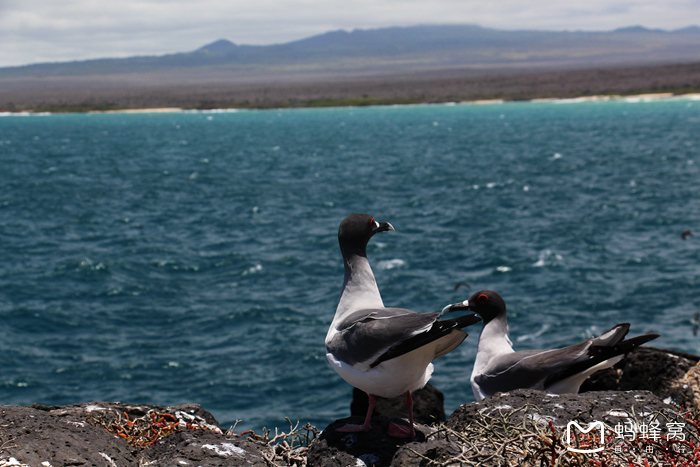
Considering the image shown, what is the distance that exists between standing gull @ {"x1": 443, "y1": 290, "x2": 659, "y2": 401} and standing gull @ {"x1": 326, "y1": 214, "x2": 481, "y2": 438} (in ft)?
5.26

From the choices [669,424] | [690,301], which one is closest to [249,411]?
[669,424]

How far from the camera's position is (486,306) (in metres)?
7.60

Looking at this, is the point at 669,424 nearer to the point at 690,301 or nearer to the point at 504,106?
the point at 690,301

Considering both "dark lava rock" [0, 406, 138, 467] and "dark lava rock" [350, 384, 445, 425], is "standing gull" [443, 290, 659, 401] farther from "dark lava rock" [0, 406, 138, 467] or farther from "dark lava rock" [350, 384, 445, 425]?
"dark lava rock" [0, 406, 138, 467]

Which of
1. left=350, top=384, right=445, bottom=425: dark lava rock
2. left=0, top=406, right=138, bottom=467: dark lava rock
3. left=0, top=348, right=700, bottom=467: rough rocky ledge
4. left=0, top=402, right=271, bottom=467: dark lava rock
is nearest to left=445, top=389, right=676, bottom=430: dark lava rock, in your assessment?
left=0, top=348, right=700, bottom=467: rough rocky ledge

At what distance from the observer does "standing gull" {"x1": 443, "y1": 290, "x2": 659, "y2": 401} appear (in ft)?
20.4

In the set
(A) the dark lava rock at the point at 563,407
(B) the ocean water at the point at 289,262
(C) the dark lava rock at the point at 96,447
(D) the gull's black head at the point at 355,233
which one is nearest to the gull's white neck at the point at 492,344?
(A) the dark lava rock at the point at 563,407

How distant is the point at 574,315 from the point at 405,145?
59.8 metres

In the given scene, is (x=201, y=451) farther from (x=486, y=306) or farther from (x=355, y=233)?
(x=486, y=306)

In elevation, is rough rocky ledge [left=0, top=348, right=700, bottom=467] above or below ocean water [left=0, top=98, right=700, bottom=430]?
above

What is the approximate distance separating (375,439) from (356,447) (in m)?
0.18

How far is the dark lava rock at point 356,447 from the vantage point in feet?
15.8

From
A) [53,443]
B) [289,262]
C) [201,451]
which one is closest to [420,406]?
[201,451]

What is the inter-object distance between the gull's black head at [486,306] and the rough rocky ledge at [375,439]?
2149 mm
